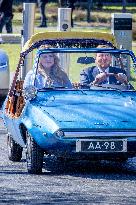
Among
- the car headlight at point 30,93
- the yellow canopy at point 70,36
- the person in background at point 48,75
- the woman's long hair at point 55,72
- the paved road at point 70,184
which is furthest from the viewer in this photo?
the yellow canopy at point 70,36

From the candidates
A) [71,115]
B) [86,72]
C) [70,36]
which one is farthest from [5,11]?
[71,115]

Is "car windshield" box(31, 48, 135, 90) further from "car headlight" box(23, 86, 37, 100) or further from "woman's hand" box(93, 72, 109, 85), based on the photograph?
"car headlight" box(23, 86, 37, 100)

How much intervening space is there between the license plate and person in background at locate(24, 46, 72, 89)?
59.5 inches

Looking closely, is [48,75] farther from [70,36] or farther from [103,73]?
[70,36]

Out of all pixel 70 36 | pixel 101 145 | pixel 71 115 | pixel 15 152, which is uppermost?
pixel 70 36

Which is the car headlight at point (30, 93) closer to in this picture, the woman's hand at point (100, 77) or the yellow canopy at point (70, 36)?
the woman's hand at point (100, 77)

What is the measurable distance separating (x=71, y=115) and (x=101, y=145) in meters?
0.54

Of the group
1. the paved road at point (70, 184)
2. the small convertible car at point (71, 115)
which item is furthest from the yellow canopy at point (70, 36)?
the paved road at point (70, 184)

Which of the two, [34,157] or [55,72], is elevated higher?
[55,72]

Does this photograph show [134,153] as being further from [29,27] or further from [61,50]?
[29,27]

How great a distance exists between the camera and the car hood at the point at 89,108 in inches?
425

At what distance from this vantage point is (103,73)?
1232 centimetres

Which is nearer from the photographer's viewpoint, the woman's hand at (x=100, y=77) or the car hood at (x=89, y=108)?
the car hood at (x=89, y=108)

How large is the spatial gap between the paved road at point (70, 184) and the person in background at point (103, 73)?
96cm
